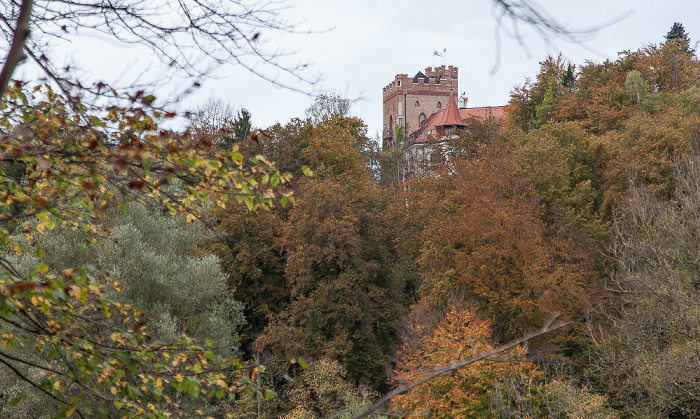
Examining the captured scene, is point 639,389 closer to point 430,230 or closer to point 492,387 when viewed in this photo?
point 492,387

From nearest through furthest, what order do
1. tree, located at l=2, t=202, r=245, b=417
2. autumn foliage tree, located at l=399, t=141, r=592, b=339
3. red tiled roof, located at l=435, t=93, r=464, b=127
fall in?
1. tree, located at l=2, t=202, r=245, b=417
2. autumn foliage tree, located at l=399, t=141, r=592, b=339
3. red tiled roof, located at l=435, t=93, r=464, b=127

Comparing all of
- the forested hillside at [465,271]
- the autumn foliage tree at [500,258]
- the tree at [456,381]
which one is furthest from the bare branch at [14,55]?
the autumn foliage tree at [500,258]

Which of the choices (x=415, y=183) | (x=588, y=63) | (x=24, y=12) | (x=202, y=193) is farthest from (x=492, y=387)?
(x=588, y=63)

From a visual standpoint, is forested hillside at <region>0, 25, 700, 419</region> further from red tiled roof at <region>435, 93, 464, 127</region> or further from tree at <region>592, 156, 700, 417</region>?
red tiled roof at <region>435, 93, 464, 127</region>

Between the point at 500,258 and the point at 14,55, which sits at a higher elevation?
the point at 14,55

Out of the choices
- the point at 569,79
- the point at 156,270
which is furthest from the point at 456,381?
the point at 569,79

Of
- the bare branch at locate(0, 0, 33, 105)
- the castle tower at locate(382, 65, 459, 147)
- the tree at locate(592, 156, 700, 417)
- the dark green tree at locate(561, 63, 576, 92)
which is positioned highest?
the castle tower at locate(382, 65, 459, 147)

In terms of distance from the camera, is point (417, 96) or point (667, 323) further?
point (417, 96)

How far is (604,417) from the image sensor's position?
46.6ft

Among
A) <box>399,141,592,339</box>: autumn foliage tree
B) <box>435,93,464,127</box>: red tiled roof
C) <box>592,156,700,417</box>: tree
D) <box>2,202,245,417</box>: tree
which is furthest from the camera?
<box>435,93,464,127</box>: red tiled roof

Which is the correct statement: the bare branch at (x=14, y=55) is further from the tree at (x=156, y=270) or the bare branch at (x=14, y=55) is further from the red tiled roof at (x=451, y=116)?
the red tiled roof at (x=451, y=116)

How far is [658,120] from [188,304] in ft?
61.1

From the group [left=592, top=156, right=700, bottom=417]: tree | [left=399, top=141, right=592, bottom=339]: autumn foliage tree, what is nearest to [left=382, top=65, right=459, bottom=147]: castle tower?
[left=399, top=141, right=592, bottom=339]: autumn foliage tree

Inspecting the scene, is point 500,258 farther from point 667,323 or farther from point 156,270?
point 156,270
